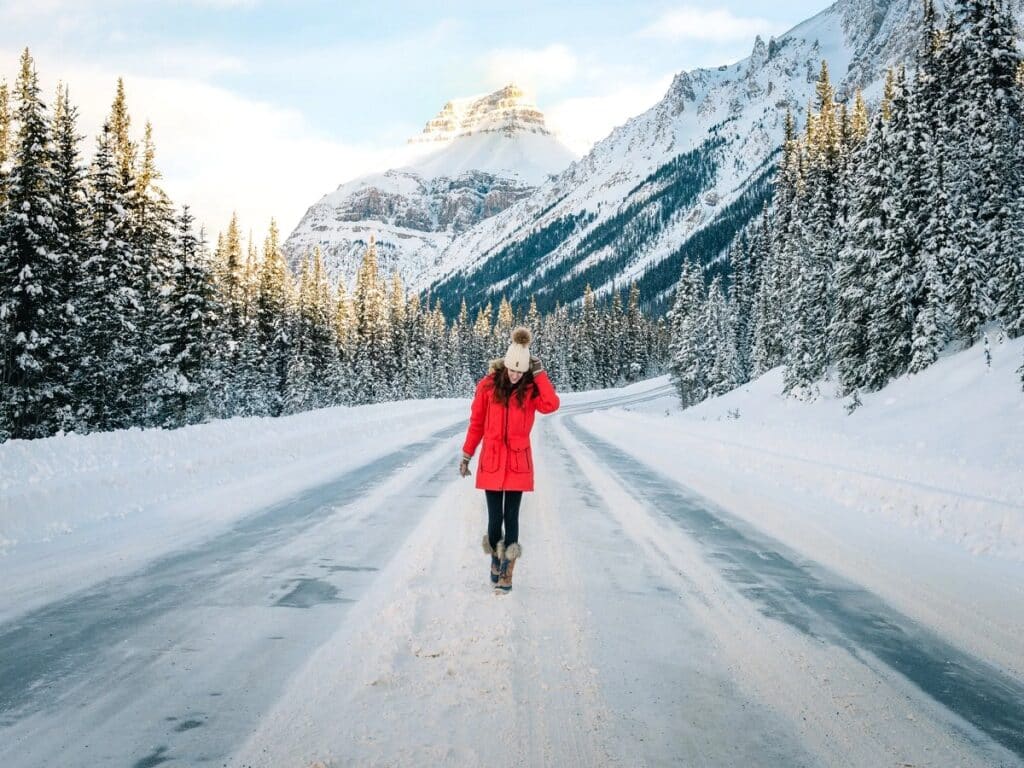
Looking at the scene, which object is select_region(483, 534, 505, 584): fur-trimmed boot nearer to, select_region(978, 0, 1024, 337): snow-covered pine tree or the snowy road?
the snowy road

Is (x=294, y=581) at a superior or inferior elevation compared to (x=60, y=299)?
inferior

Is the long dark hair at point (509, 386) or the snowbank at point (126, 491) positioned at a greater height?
the long dark hair at point (509, 386)

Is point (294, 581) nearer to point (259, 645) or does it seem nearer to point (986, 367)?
point (259, 645)

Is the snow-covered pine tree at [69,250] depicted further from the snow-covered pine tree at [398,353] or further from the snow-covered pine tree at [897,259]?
the snow-covered pine tree at [398,353]

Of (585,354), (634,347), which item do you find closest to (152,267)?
(585,354)

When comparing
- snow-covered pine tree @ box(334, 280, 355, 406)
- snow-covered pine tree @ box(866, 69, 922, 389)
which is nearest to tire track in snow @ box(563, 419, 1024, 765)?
snow-covered pine tree @ box(866, 69, 922, 389)

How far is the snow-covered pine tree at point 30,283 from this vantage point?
73.3 ft

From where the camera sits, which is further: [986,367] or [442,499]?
[986,367]

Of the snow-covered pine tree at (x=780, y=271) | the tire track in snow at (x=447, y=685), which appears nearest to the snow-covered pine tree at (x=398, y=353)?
the snow-covered pine tree at (x=780, y=271)

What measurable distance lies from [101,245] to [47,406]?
7.96m

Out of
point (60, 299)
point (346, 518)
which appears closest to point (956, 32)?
point (346, 518)

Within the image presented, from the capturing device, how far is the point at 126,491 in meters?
8.52

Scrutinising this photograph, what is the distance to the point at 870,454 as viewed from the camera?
1267 centimetres

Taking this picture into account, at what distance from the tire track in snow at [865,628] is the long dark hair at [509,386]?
2420 millimetres
